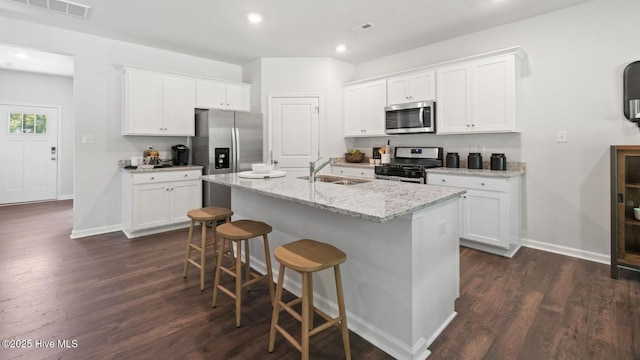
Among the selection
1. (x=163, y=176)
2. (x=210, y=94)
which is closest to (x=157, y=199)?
(x=163, y=176)

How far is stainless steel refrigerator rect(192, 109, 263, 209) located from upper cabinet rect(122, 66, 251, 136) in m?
0.21

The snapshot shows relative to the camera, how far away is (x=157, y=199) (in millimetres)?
4164

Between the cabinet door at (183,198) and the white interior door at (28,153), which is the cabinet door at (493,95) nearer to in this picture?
the cabinet door at (183,198)

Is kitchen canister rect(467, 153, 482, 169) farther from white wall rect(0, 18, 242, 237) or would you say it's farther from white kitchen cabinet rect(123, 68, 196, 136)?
white wall rect(0, 18, 242, 237)

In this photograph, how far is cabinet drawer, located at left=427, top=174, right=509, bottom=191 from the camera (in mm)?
3184

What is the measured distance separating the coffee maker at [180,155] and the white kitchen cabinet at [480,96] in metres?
3.61

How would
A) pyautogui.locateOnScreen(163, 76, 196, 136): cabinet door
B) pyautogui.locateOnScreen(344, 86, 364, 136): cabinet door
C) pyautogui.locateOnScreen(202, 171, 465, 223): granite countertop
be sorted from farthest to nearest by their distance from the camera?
pyautogui.locateOnScreen(344, 86, 364, 136): cabinet door
pyautogui.locateOnScreen(163, 76, 196, 136): cabinet door
pyautogui.locateOnScreen(202, 171, 465, 223): granite countertop

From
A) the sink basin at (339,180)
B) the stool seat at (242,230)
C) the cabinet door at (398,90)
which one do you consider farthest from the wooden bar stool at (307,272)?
the cabinet door at (398,90)

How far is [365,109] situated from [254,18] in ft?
6.91

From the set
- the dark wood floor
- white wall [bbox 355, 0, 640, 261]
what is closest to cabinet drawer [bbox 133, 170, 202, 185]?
the dark wood floor

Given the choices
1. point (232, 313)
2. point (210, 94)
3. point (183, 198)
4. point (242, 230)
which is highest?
point (210, 94)

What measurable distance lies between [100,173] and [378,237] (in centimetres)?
415

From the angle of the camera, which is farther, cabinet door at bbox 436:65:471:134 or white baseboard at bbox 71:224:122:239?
white baseboard at bbox 71:224:122:239

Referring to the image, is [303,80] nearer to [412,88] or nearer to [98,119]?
[412,88]
